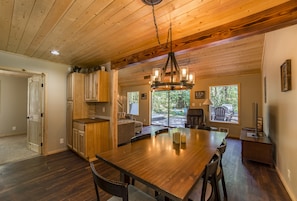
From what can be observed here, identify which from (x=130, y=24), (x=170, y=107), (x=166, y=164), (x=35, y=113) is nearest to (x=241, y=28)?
(x=130, y=24)

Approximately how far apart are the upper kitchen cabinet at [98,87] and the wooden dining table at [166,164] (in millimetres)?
2169

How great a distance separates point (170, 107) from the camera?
7.81 m

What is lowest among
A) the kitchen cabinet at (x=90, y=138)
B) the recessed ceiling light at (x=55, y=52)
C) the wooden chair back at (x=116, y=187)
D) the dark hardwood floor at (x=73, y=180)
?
the dark hardwood floor at (x=73, y=180)

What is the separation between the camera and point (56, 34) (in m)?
2.35

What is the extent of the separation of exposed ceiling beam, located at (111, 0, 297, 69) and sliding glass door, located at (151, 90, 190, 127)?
4.86 meters

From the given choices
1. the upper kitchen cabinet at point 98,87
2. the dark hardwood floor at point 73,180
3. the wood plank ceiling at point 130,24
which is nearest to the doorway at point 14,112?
the dark hardwood floor at point 73,180

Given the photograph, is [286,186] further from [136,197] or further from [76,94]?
[76,94]

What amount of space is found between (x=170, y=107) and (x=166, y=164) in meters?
6.54

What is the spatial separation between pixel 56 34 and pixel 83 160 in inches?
109

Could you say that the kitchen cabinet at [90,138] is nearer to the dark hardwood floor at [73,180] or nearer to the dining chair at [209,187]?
the dark hardwood floor at [73,180]

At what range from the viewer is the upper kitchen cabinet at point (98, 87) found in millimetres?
3629

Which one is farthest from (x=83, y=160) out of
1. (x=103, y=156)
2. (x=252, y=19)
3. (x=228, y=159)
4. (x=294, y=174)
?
(x=252, y=19)

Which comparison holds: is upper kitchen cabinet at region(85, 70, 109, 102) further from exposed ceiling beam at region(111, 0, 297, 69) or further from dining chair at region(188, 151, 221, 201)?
dining chair at region(188, 151, 221, 201)

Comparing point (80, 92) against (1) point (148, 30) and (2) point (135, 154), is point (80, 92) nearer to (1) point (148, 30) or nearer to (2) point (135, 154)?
(1) point (148, 30)
